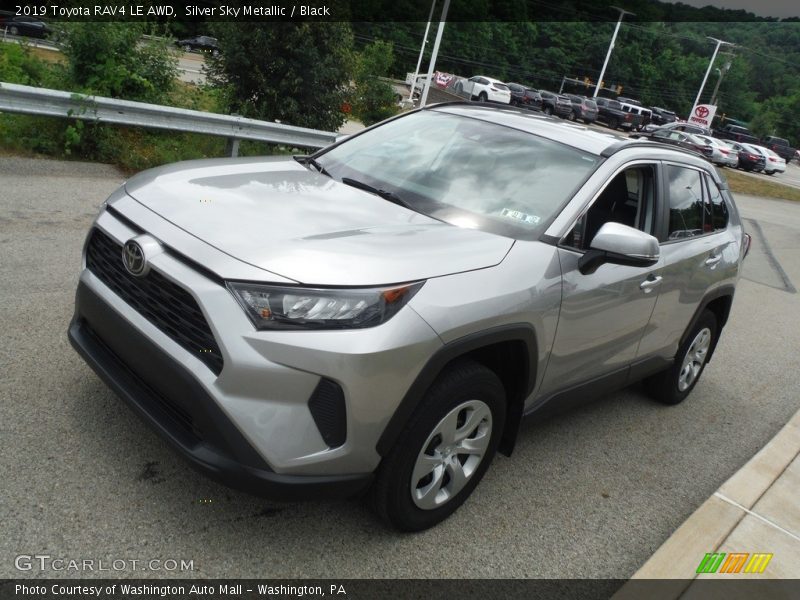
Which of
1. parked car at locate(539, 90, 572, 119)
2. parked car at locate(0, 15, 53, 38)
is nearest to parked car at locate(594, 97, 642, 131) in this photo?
parked car at locate(539, 90, 572, 119)

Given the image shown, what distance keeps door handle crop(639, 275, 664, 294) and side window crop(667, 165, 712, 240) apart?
356mm

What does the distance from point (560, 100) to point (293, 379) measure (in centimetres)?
4913

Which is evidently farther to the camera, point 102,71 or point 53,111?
point 102,71

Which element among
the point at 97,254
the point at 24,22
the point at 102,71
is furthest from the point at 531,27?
the point at 97,254

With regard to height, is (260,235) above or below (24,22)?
above

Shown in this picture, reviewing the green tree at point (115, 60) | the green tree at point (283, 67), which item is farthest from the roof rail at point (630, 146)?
the green tree at point (283, 67)

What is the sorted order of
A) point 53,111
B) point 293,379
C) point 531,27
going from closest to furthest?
1. point 293,379
2. point 53,111
3. point 531,27

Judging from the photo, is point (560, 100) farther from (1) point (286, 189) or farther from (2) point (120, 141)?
(1) point (286, 189)

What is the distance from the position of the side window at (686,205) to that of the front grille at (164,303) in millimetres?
2903

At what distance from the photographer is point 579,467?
13.5 ft

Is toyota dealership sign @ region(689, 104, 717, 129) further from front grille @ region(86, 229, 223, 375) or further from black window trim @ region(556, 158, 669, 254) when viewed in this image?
front grille @ region(86, 229, 223, 375)

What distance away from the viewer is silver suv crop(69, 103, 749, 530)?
8.26 feet

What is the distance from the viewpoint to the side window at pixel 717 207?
16.1ft

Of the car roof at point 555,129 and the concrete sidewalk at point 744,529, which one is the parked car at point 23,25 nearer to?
the car roof at point 555,129
